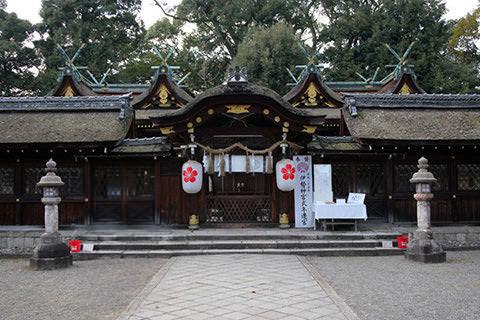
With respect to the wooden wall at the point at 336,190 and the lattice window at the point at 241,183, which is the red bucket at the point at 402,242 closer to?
the wooden wall at the point at 336,190

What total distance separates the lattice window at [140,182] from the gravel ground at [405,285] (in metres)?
6.07

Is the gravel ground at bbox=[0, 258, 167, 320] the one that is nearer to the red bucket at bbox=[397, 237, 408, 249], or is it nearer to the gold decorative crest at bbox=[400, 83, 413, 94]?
the red bucket at bbox=[397, 237, 408, 249]

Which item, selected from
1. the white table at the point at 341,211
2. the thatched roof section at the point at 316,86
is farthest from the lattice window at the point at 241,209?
the thatched roof section at the point at 316,86

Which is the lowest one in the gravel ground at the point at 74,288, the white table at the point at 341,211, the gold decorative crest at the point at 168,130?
the gravel ground at the point at 74,288

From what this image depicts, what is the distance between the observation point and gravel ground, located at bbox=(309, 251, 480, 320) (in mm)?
6535

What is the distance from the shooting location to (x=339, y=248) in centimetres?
1173

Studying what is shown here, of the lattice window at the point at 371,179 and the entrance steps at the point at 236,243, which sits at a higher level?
the lattice window at the point at 371,179

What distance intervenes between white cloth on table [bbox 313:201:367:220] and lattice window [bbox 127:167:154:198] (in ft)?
18.3

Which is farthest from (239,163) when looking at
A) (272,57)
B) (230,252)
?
(272,57)

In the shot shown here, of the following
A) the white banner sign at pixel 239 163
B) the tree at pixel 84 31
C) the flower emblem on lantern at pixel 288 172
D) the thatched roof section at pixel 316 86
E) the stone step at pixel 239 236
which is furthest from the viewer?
the tree at pixel 84 31

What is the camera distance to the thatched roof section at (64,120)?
1358 cm

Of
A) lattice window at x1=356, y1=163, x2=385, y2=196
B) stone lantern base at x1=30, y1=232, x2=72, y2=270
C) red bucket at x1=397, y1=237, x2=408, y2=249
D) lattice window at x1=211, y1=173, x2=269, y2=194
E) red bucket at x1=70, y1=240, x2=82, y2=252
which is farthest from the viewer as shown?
lattice window at x1=211, y1=173, x2=269, y2=194

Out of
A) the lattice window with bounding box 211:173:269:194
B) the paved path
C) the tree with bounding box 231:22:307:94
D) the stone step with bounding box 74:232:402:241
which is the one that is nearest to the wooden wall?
the stone step with bounding box 74:232:402:241

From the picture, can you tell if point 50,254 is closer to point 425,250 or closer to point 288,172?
point 288,172
